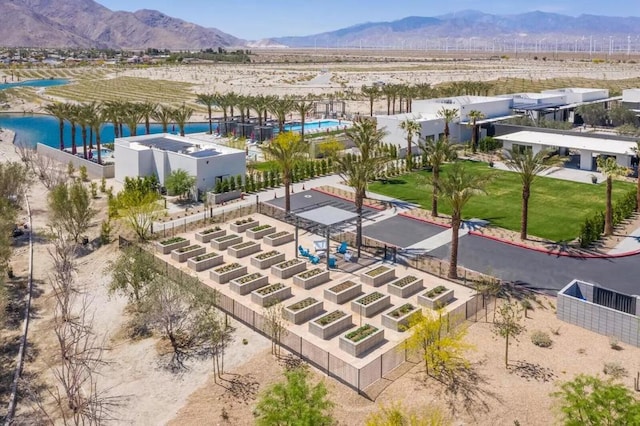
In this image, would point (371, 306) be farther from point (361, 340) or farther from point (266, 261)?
point (266, 261)

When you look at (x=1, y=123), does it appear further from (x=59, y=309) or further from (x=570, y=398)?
(x=570, y=398)

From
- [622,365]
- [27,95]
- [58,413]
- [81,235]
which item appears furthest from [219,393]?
[27,95]

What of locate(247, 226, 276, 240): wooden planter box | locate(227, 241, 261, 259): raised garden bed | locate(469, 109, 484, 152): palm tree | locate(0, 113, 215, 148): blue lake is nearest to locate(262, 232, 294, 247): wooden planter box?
locate(247, 226, 276, 240): wooden planter box

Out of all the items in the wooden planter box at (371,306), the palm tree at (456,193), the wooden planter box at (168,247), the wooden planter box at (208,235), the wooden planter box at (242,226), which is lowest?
the wooden planter box at (371,306)

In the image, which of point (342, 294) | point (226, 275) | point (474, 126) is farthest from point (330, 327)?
point (474, 126)

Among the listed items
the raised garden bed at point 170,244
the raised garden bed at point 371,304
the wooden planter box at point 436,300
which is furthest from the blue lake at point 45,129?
the wooden planter box at point 436,300

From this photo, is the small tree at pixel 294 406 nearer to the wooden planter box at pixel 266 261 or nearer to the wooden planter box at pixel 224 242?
the wooden planter box at pixel 266 261
